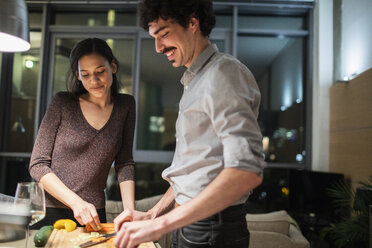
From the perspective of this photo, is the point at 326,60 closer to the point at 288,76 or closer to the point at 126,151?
the point at 288,76

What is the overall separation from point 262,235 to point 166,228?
175 cm

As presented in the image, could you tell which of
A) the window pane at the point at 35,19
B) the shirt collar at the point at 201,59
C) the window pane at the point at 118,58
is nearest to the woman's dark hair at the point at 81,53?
the shirt collar at the point at 201,59

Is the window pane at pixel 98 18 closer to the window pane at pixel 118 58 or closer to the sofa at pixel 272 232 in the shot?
the window pane at pixel 118 58

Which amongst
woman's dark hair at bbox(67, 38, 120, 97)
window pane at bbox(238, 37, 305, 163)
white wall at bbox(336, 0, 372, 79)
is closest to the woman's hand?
woman's dark hair at bbox(67, 38, 120, 97)

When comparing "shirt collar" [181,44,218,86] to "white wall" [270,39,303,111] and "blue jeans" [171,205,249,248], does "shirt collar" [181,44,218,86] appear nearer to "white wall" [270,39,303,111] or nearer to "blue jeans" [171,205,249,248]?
"blue jeans" [171,205,249,248]

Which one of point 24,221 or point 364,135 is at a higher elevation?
point 364,135

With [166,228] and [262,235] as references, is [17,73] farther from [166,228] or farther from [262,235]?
[166,228]

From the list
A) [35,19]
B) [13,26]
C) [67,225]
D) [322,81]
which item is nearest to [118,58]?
[35,19]

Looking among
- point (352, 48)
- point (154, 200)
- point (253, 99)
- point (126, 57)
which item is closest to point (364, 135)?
point (352, 48)

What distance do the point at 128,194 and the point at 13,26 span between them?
→ 1.06 m

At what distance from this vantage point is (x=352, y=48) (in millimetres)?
3531

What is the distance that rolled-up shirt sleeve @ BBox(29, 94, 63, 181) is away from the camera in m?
1.48

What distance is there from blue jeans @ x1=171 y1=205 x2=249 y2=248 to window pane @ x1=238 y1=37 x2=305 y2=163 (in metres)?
4.02

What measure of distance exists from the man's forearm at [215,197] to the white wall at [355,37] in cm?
283
